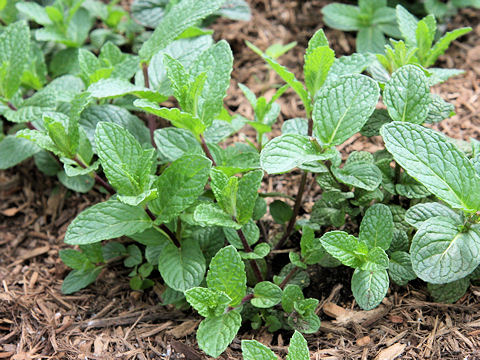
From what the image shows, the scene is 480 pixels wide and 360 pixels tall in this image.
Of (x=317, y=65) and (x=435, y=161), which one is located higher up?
(x=317, y=65)

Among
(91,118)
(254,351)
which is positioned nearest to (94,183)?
(91,118)

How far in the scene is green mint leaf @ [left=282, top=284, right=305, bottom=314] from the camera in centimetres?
158

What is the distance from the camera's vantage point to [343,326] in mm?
1659

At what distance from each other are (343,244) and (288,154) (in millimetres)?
325

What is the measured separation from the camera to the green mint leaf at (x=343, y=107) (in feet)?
4.90

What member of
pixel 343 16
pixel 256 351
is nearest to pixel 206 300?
pixel 256 351

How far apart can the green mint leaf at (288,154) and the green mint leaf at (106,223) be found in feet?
1.59

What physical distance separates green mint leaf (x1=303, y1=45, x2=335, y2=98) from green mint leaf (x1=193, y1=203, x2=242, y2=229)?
52cm

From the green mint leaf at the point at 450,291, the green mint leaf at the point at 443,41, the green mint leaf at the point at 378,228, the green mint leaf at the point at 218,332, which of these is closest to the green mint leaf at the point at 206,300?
the green mint leaf at the point at 218,332

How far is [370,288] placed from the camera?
1.44 m

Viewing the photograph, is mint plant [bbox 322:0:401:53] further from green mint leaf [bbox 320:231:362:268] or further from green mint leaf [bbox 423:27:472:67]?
green mint leaf [bbox 320:231:362:268]

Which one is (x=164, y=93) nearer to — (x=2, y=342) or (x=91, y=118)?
(x=91, y=118)

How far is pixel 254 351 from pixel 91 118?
3.70 feet

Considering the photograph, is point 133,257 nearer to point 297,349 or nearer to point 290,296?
point 290,296
